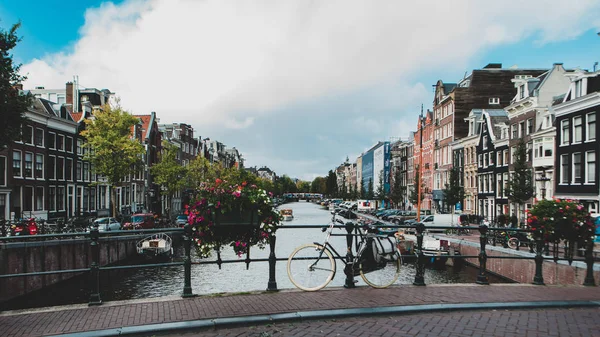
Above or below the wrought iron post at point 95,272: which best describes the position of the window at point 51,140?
above

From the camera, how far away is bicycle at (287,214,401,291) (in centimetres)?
870

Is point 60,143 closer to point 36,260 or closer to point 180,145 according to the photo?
point 36,260

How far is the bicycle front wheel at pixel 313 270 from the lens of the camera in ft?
28.5

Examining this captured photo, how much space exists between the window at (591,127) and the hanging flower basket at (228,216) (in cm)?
3240

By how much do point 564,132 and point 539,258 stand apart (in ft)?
99.3

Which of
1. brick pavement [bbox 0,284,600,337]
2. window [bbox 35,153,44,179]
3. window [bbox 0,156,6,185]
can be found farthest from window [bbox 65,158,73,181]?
brick pavement [bbox 0,284,600,337]

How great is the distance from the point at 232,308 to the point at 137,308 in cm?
156

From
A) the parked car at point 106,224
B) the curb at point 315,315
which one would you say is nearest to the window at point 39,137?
the parked car at point 106,224

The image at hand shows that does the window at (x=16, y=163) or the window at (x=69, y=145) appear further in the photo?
the window at (x=69, y=145)

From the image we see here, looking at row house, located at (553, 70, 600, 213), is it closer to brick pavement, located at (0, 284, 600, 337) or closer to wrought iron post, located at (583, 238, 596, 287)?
wrought iron post, located at (583, 238, 596, 287)

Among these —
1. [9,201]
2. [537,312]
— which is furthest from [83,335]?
[9,201]

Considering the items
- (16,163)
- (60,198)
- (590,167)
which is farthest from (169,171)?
(590,167)

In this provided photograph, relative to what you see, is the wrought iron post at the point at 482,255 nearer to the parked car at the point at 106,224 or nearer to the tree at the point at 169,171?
the parked car at the point at 106,224

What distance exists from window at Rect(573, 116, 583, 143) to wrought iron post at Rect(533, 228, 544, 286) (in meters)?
27.8
